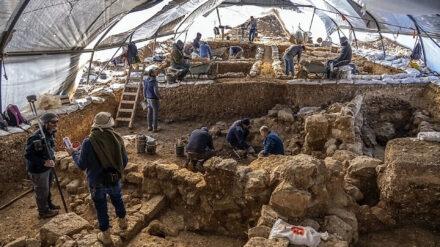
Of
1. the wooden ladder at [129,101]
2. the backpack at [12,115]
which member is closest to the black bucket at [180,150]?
the wooden ladder at [129,101]

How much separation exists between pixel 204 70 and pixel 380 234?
6495 millimetres

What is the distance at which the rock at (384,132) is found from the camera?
712 cm

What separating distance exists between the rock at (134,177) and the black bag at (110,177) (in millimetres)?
1502

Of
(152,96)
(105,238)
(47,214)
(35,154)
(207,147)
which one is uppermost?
(152,96)

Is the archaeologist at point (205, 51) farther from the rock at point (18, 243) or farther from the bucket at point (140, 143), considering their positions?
the rock at point (18, 243)

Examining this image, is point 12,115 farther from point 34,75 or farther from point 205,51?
point 205,51

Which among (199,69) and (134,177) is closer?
(134,177)

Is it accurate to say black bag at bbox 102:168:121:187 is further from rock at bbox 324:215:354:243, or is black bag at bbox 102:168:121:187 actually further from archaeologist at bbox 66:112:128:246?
rock at bbox 324:215:354:243

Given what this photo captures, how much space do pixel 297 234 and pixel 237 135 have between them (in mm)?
3543

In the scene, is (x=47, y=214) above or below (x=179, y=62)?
below

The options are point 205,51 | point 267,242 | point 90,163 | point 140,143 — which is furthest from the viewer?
point 205,51

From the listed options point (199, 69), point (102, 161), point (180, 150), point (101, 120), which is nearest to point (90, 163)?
point (102, 161)

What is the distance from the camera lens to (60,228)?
3535 mm

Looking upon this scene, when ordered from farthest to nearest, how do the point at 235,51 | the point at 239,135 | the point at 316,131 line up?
the point at 235,51 < the point at 239,135 < the point at 316,131
